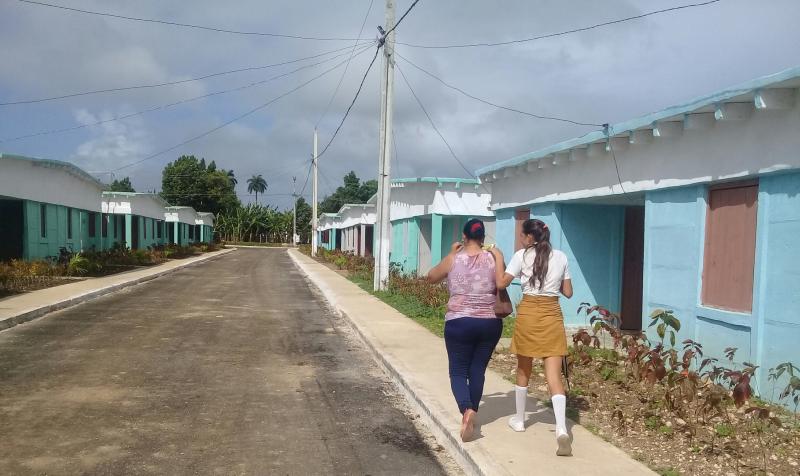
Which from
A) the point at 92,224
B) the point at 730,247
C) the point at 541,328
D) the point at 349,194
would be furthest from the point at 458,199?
the point at 349,194

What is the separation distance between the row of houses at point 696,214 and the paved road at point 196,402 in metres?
3.73

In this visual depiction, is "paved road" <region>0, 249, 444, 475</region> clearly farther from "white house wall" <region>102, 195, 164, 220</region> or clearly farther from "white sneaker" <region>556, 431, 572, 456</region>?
"white house wall" <region>102, 195, 164, 220</region>

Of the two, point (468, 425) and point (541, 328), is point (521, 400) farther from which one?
point (541, 328)

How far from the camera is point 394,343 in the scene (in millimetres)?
9906

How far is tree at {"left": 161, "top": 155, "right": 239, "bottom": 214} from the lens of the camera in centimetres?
7019

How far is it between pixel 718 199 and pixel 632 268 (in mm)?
4827

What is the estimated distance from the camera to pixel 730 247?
722 centimetres

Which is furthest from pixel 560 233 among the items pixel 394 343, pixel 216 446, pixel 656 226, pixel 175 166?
pixel 175 166

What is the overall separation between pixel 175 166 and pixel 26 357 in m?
65.9

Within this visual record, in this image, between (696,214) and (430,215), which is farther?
(430,215)

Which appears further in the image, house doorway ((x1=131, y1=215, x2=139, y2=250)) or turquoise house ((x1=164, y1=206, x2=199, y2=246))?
turquoise house ((x1=164, y1=206, x2=199, y2=246))

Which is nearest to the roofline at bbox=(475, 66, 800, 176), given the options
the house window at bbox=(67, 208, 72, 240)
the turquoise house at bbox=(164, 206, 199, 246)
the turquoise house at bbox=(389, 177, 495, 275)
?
the turquoise house at bbox=(389, 177, 495, 275)

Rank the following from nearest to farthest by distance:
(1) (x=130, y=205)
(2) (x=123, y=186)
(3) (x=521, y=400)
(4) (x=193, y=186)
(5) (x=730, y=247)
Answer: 1. (3) (x=521, y=400)
2. (5) (x=730, y=247)
3. (1) (x=130, y=205)
4. (4) (x=193, y=186)
5. (2) (x=123, y=186)

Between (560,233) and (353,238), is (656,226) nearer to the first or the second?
(560,233)
